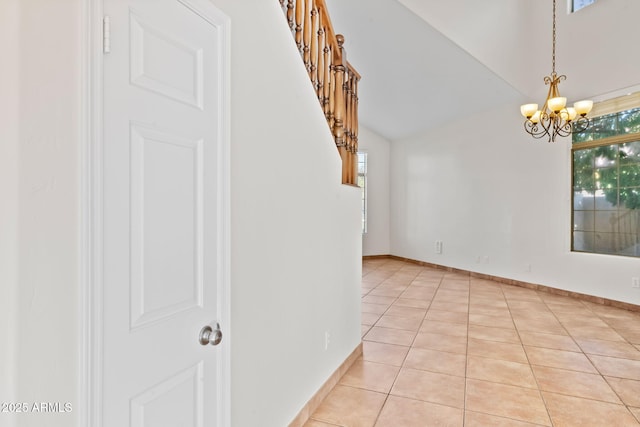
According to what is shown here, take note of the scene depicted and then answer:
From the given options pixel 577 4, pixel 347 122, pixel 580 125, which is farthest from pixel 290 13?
pixel 577 4

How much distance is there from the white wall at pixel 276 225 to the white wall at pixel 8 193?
732mm

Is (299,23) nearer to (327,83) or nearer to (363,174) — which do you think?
(327,83)

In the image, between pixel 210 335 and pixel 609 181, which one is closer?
pixel 210 335

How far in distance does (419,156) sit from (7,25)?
25.3ft

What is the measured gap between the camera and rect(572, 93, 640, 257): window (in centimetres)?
447

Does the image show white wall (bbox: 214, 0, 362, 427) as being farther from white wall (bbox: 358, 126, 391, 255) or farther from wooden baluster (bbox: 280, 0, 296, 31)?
white wall (bbox: 358, 126, 391, 255)

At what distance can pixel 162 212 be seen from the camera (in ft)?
3.38

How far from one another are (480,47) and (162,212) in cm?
513

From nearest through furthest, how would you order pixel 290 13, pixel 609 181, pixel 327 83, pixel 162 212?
pixel 162 212, pixel 290 13, pixel 327 83, pixel 609 181

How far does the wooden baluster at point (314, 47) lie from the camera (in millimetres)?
2223

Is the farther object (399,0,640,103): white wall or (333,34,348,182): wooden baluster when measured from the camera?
(399,0,640,103): white wall

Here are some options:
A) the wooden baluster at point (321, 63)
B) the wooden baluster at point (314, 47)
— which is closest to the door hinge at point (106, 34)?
the wooden baluster at point (314, 47)

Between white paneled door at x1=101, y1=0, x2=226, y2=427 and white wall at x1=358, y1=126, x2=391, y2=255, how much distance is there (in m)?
7.47

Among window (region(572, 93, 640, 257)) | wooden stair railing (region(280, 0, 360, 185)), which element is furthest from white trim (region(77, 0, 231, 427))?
window (region(572, 93, 640, 257))
